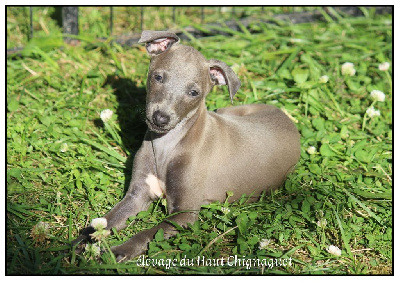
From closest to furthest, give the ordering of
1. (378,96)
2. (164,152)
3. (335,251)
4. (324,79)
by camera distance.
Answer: (335,251) < (164,152) < (378,96) < (324,79)

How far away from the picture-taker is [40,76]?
6320 mm

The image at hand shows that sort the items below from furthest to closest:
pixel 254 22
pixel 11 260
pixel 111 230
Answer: pixel 254 22
pixel 111 230
pixel 11 260

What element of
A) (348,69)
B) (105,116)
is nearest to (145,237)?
(105,116)

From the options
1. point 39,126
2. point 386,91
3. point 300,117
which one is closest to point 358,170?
point 300,117

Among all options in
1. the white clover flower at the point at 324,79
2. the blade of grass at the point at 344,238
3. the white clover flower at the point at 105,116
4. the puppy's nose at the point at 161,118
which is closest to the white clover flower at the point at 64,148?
the white clover flower at the point at 105,116

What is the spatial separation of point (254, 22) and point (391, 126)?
268 centimetres

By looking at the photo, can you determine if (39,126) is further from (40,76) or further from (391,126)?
(391,126)

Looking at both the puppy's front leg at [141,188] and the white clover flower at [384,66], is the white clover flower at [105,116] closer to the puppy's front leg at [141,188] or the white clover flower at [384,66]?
the puppy's front leg at [141,188]

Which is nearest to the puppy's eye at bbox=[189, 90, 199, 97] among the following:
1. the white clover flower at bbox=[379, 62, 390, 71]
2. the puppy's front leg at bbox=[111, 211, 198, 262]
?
the puppy's front leg at bbox=[111, 211, 198, 262]

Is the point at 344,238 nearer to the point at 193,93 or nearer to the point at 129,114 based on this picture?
the point at 193,93

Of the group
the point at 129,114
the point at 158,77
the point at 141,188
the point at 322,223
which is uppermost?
the point at 158,77

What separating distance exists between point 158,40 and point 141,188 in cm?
114

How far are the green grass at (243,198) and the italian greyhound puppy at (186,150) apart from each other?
0.12 metres

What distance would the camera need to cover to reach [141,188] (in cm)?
444
